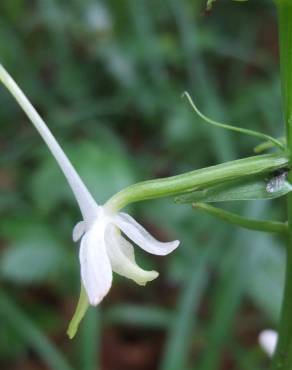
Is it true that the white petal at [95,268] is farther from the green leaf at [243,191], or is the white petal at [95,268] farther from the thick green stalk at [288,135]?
the thick green stalk at [288,135]

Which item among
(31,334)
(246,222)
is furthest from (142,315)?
(246,222)

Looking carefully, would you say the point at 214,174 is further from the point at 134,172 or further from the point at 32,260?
the point at 134,172

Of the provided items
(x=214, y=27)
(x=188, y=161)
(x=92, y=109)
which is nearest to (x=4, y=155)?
(x=92, y=109)

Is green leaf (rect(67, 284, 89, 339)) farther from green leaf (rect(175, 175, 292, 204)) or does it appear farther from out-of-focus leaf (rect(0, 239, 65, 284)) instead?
out-of-focus leaf (rect(0, 239, 65, 284))

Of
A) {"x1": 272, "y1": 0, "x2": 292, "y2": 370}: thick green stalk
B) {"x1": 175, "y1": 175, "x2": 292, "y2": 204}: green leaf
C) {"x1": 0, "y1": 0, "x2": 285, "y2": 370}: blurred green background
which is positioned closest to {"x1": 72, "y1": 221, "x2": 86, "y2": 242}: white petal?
{"x1": 175, "y1": 175, "x2": 292, "y2": 204}: green leaf

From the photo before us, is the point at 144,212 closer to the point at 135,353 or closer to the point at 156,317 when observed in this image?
the point at 156,317
